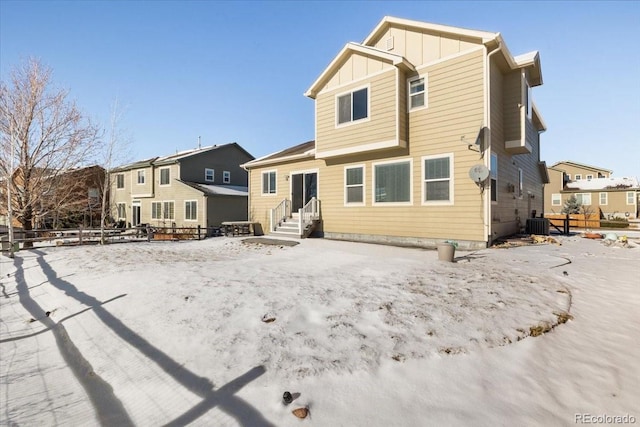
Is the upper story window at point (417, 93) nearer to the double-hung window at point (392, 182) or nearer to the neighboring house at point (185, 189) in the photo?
the double-hung window at point (392, 182)

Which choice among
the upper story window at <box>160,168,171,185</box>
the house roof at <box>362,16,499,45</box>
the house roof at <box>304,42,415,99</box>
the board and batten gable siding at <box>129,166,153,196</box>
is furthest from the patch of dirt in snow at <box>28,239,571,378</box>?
the board and batten gable siding at <box>129,166,153,196</box>

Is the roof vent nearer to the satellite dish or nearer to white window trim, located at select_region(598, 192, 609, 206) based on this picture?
the satellite dish

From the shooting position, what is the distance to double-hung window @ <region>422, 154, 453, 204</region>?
9742mm

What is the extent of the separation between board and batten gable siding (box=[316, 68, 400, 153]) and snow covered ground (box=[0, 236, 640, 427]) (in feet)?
20.3

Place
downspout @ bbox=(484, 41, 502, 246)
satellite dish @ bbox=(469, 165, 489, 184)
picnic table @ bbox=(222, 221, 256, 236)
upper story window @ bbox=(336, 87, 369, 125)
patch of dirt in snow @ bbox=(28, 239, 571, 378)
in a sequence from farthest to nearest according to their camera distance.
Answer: picnic table @ bbox=(222, 221, 256, 236) < upper story window @ bbox=(336, 87, 369, 125) < downspout @ bbox=(484, 41, 502, 246) < satellite dish @ bbox=(469, 165, 489, 184) < patch of dirt in snow @ bbox=(28, 239, 571, 378)

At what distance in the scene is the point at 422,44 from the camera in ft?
34.2

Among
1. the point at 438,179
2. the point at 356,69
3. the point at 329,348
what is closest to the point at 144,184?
the point at 356,69

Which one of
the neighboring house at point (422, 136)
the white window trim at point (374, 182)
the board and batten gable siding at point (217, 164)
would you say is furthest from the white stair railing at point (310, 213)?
the board and batten gable siding at point (217, 164)

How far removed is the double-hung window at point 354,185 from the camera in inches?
471

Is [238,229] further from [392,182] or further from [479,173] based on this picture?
[479,173]

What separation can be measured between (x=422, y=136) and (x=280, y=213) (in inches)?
300

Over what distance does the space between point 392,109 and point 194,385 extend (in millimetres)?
10174

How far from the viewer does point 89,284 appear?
245 inches

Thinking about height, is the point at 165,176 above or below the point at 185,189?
above
